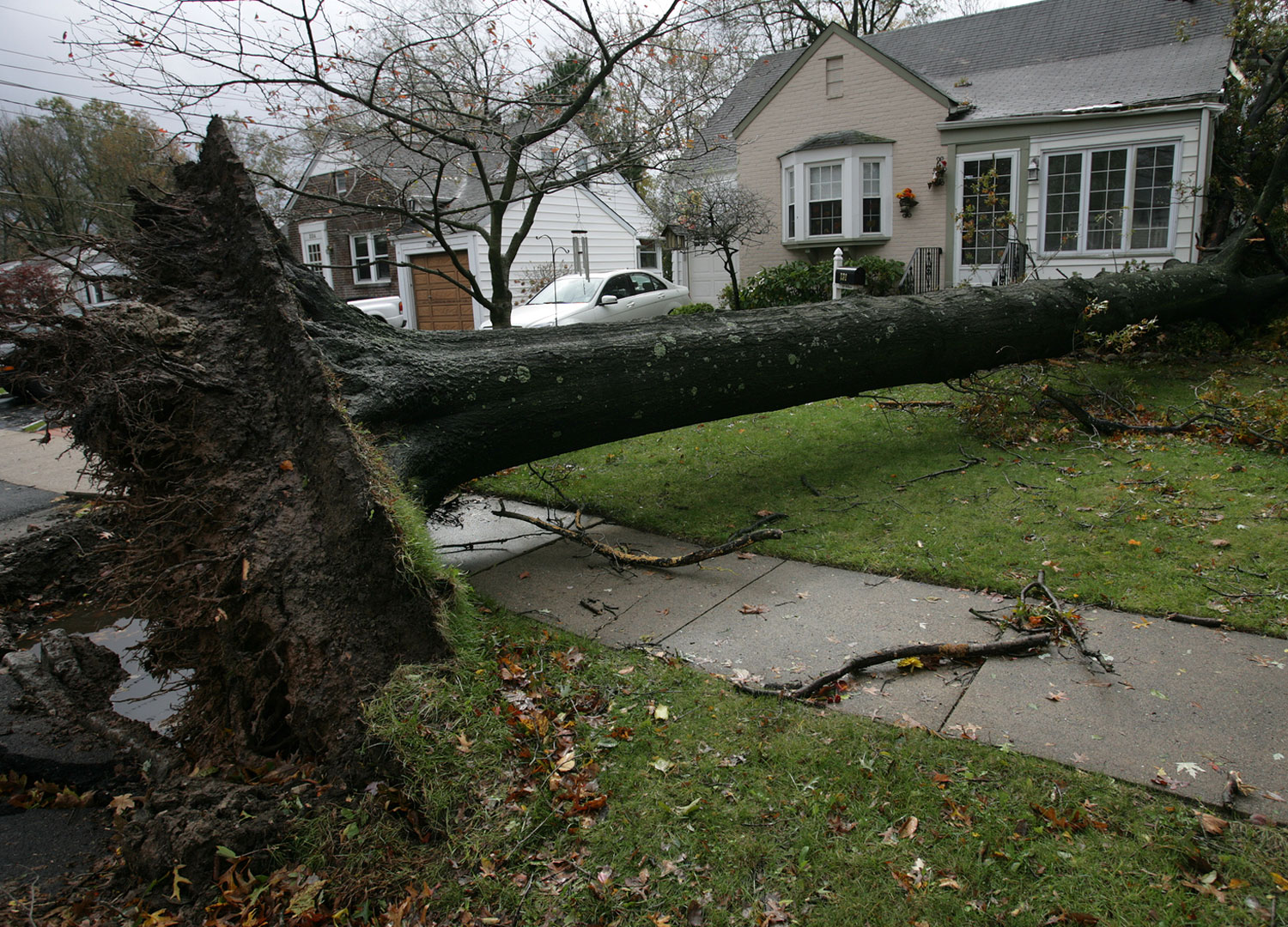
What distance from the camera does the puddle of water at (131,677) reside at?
3623 mm

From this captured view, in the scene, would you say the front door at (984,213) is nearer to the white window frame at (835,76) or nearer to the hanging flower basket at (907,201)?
the hanging flower basket at (907,201)

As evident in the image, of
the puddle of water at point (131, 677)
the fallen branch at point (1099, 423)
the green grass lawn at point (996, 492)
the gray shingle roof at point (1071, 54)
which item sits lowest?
the puddle of water at point (131, 677)

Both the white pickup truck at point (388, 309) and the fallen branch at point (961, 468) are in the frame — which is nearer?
the fallen branch at point (961, 468)

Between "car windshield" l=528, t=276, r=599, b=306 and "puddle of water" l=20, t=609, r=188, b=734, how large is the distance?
382 inches

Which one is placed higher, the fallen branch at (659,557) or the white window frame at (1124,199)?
the white window frame at (1124,199)

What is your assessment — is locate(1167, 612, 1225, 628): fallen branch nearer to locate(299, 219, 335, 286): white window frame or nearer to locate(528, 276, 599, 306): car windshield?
locate(528, 276, 599, 306): car windshield

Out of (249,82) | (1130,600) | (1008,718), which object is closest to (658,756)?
(1008,718)

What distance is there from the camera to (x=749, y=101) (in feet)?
70.0

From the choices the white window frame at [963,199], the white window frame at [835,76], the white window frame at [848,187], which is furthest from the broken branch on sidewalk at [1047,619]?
the white window frame at [835,76]

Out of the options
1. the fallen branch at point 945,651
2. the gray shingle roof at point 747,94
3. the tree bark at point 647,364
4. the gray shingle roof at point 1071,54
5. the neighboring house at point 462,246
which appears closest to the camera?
the fallen branch at point 945,651

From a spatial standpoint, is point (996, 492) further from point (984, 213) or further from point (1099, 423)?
point (984, 213)

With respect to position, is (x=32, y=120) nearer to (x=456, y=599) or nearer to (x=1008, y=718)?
(x=456, y=599)

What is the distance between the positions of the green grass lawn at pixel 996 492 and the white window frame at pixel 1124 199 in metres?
6.05

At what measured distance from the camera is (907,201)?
16.0 meters
